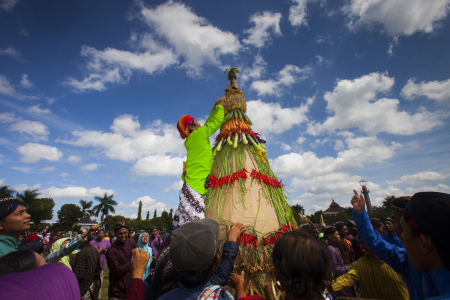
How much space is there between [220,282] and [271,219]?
70.4 inches

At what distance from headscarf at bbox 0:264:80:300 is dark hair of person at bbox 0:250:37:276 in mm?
288

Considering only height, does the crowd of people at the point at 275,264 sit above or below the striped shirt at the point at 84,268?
above

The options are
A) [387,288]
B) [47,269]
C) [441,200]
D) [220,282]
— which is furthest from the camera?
[387,288]

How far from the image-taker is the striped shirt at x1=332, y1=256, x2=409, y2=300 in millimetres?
2529

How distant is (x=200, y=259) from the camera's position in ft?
4.59

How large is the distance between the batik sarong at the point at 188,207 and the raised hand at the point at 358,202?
6.14 ft

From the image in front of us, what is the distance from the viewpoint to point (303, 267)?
4.22ft

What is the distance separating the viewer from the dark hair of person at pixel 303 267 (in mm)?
1272

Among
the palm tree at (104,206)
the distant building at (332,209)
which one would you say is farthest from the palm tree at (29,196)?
the distant building at (332,209)

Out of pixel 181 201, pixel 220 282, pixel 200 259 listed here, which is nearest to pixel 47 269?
pixel 200 259

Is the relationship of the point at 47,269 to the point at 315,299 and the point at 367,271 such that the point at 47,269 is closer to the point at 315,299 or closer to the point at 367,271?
the point at 315,299

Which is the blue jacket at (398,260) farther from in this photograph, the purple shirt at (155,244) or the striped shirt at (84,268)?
the purple shirt at (155,244)

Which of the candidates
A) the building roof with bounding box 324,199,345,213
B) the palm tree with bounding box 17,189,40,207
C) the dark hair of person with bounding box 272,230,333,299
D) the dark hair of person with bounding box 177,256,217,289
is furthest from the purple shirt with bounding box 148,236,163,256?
the building roof with bounding box 324,199,345,213

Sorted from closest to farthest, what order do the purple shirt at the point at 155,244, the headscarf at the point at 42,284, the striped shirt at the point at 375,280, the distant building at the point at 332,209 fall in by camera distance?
the headscarf at the point at 42,284 → the striped shirt at the point at 375,280 → the purple shirt at the point at 155,244 → the distant building at the point at 332,209
